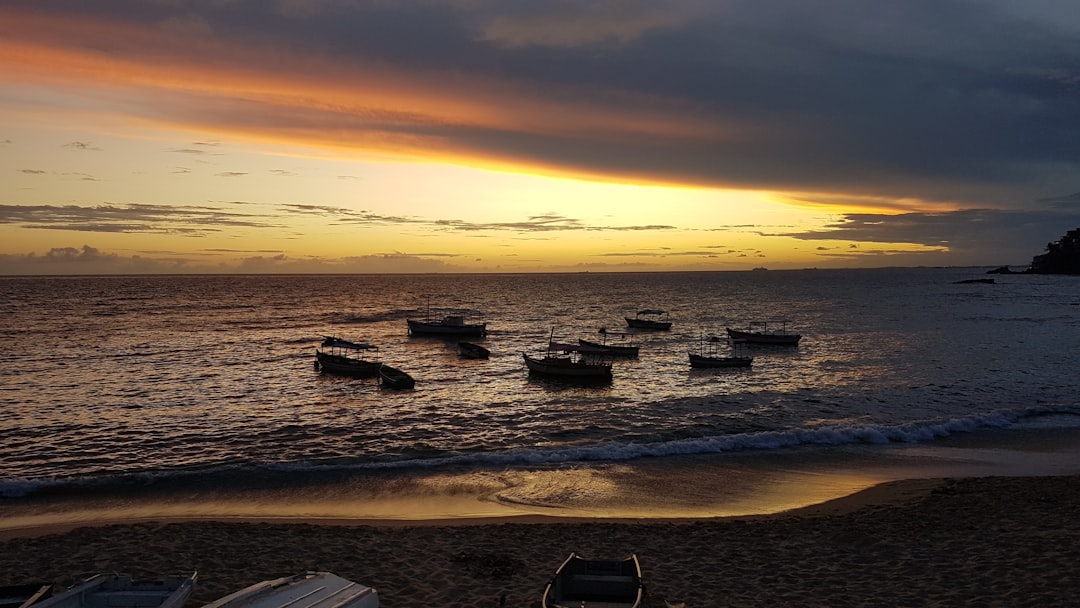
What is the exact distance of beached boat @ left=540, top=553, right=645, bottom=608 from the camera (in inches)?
389

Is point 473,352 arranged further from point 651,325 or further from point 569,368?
point 651,325

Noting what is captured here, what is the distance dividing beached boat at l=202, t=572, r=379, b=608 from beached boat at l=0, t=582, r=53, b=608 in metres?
2.54

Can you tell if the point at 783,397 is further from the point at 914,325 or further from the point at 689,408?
the point at 914,325

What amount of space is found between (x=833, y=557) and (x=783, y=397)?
82.8ft

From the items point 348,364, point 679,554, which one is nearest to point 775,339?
point 348,364

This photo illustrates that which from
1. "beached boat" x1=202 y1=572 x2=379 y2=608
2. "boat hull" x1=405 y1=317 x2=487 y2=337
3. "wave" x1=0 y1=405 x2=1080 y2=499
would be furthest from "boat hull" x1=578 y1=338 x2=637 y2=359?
"beached boat" x1=202 y1=572 x2=379 y2=608

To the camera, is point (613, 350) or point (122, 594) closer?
point (122, 594)

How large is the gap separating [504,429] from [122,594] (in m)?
21.3

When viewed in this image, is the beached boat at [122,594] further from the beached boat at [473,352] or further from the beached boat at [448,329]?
the beached boat at [448,329]

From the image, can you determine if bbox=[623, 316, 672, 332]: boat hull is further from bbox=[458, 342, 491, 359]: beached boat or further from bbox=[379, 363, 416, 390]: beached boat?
bbox=[379, 363, 416, 390]: beached boat

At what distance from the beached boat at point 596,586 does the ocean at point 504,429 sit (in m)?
7.63

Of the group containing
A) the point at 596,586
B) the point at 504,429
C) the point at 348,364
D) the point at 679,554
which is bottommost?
the point at 504,429

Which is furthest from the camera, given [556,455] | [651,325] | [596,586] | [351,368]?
[651,325]

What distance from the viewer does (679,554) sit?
46.0 feet
